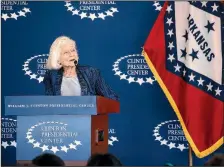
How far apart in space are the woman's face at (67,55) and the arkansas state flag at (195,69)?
1.88 metres

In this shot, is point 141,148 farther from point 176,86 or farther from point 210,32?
point 210,32

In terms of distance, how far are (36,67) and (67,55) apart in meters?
2.35

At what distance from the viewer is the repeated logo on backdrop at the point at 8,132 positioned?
6031mm

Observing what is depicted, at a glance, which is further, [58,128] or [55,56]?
[55,56]

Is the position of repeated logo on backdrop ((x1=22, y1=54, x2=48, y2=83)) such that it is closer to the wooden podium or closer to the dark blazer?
the dark blazer

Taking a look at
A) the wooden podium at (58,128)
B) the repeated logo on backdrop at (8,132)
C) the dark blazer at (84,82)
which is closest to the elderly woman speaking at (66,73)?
the dark blazer at (84,82)

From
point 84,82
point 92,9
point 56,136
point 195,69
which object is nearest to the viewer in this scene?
point 56,136

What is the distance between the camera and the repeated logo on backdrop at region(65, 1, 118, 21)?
600 centimetres

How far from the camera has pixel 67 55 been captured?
3785 mm

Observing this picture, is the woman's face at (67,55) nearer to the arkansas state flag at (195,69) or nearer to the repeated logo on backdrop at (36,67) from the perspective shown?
the arkansas state flag at (195,69)

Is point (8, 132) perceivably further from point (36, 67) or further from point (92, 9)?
point (92, 9)

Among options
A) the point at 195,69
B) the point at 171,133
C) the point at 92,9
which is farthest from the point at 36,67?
the point at 195,69

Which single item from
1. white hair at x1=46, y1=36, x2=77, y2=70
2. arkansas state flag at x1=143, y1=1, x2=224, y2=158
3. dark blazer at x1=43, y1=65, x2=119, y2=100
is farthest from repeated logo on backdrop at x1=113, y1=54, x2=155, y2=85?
white hair at x1=46, y1=36, x2=77, y2=70

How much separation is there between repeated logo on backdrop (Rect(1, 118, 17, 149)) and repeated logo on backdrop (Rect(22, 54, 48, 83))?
607 millimetres
